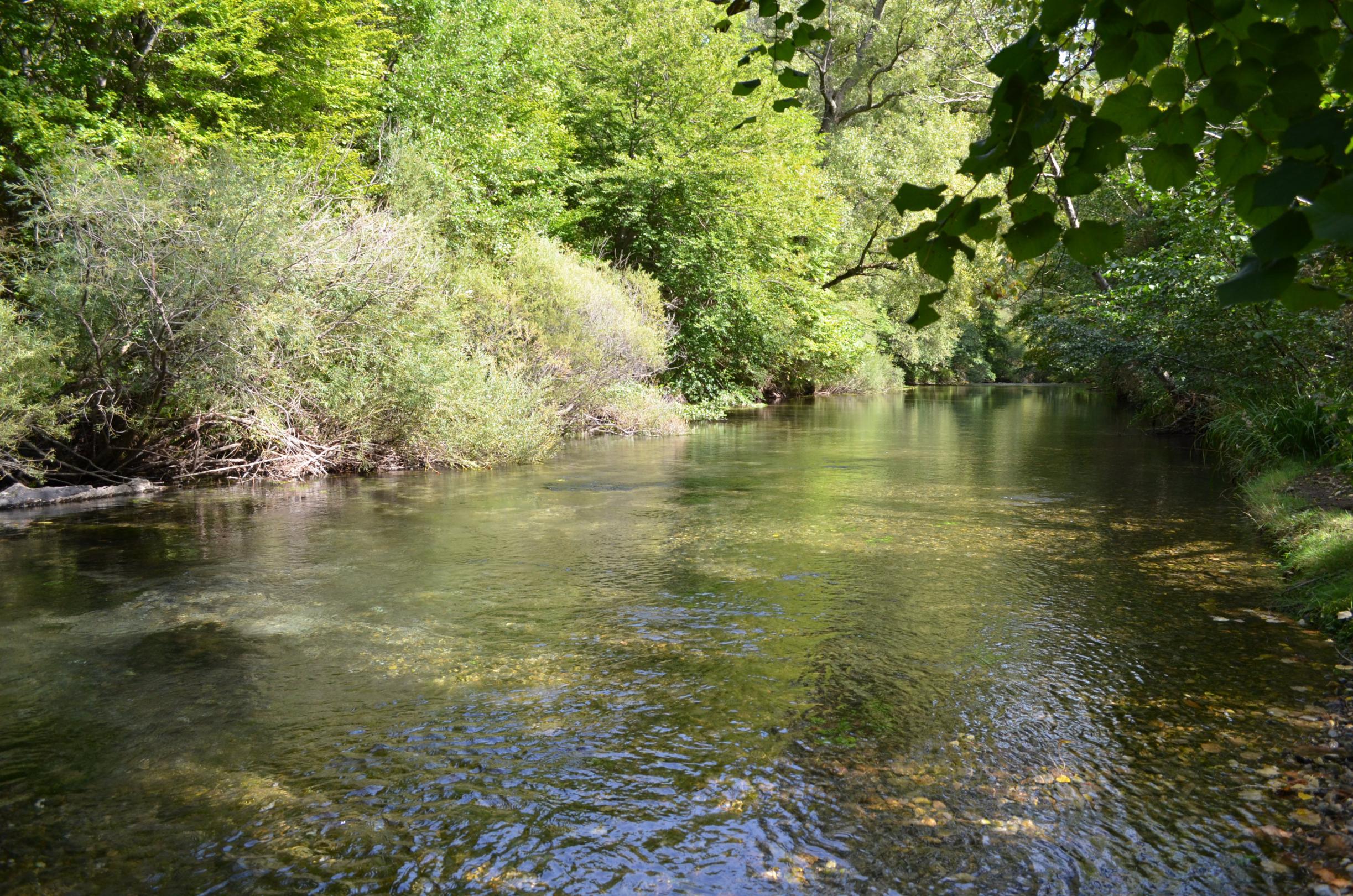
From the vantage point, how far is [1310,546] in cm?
870

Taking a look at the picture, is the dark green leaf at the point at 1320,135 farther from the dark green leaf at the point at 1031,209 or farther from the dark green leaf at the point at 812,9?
the dark green leaf at the point at 812,9

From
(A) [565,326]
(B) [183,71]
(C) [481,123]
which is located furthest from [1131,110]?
(C) [481,123]

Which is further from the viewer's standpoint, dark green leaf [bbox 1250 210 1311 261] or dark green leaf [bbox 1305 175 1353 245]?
dark green leaf [bbox 1250 210 1311 261]

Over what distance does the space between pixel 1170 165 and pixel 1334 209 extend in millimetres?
848

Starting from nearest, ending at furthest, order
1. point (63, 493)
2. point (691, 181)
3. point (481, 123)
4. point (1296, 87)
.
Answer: point (1296, 87)
point (63, 493)
point (481, 123)
point (691, 181)

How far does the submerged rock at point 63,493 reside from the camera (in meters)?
13.0

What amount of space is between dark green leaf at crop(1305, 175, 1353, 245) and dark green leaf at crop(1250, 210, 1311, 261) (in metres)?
0.06

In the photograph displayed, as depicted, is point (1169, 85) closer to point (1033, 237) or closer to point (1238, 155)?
point (1238, 155)

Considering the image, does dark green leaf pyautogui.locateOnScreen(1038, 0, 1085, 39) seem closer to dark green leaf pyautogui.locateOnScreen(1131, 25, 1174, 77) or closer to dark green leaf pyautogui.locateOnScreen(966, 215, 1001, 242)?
dark green leaf pyautogui.locateOnScreen(1131, 25, 1174, 77)

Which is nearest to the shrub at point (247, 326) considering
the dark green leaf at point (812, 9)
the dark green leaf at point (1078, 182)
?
the dark green leaf at point (812, 9)

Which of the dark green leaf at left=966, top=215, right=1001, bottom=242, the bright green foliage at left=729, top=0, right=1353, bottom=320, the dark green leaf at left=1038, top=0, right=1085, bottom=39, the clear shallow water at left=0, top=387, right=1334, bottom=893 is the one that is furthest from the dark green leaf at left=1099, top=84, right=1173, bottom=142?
the clear shallow water at left=0, top=387, right=1334, bottom=893

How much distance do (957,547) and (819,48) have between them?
102ft

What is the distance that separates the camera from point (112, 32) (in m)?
20.7

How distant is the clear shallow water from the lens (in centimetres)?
400
